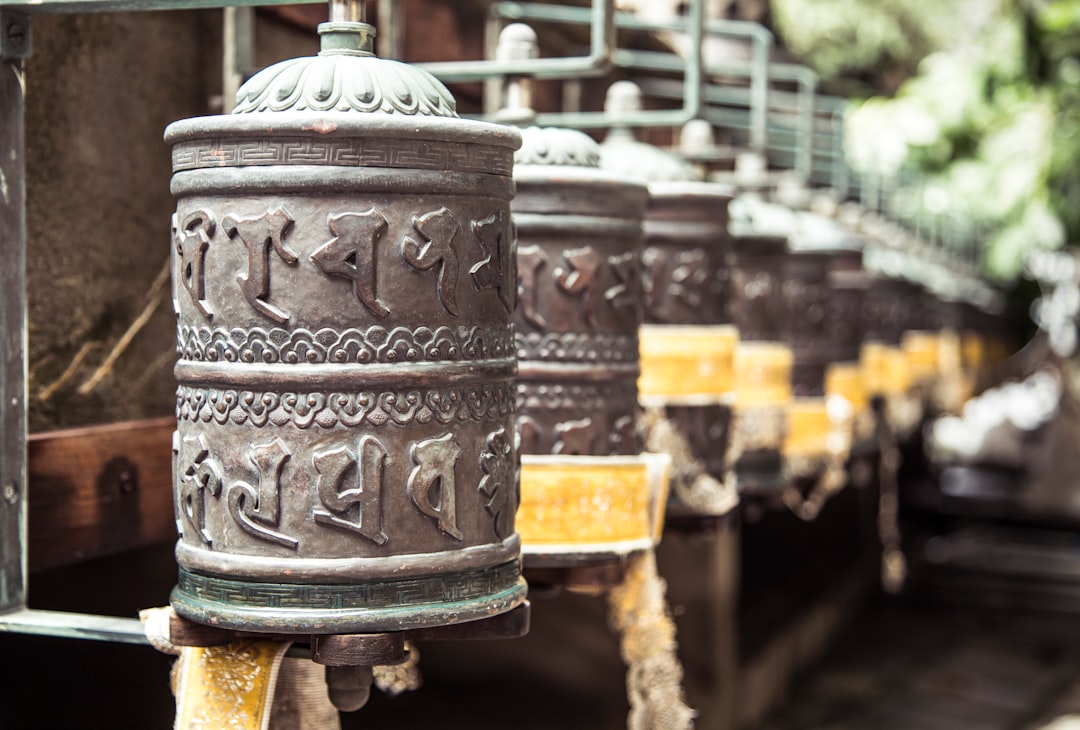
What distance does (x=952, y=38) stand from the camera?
11.2 meters

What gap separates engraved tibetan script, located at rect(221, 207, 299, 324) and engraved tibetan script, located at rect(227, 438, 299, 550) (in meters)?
0.16

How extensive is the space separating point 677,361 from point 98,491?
128cm

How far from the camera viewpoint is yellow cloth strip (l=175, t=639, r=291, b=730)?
203 centimetres

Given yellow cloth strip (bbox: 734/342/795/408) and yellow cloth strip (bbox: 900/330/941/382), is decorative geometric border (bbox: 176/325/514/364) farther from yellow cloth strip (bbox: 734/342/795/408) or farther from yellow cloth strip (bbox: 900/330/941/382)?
yellow cloth strip (bbox: 900/330/941/382)

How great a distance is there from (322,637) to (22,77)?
1.00 metres

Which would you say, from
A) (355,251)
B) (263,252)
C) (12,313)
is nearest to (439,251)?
(355,251)

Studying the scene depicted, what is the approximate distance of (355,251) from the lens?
1.79 meters

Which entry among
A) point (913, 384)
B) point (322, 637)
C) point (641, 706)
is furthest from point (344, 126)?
point (913, 384)

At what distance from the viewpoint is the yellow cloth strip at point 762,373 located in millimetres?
3930

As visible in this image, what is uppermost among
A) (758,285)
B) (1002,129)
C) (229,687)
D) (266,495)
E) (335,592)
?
(1002,129)

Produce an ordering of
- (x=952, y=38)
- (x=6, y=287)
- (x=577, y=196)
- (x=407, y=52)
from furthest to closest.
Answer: (x=952, y=38) < (x=407, y=52) < (x=577, y=196) < (x=6, y=287)

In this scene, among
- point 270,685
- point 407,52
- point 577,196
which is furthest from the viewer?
point 407,52

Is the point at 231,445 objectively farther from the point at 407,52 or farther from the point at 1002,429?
the point at 1002,429

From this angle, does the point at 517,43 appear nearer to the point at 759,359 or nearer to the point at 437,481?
the point at 437,481
